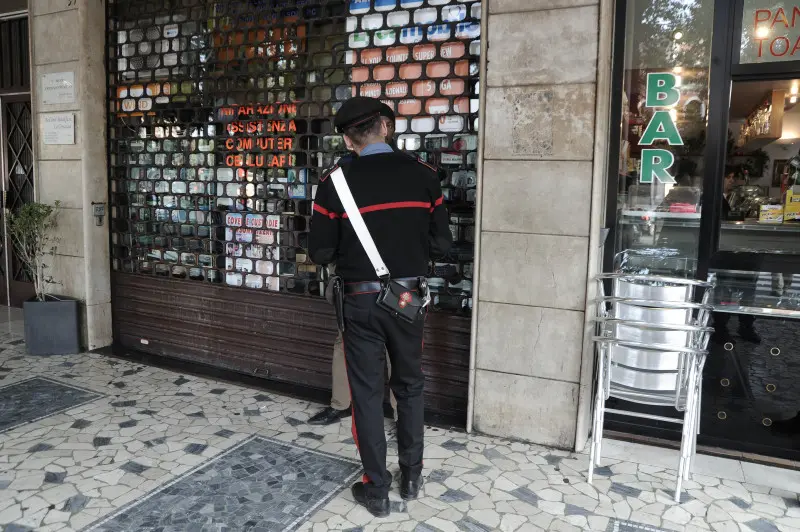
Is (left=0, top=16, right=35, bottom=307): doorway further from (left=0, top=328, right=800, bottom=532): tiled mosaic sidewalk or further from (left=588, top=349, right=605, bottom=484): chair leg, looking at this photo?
(left=588, top=349, right=605, bottom=484): chair leg

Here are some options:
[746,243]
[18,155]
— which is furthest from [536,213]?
[18,155]

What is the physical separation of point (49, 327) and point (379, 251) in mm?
4199

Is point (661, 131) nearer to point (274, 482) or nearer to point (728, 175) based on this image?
point (728, 175)

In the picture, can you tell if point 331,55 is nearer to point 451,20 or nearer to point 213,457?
point 451,20

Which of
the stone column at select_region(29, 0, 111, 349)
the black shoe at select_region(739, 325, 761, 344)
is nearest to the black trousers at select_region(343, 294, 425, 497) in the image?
the black shoe at select_region(739, 325, 761, 344)

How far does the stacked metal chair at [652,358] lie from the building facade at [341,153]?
298 mm

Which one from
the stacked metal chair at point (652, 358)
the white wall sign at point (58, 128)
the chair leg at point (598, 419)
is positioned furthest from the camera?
the white wall sign at point (58, 128)

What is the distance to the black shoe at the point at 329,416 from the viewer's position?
4.30 meters

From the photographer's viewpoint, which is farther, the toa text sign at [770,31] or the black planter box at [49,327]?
the black planter box at [49,327]

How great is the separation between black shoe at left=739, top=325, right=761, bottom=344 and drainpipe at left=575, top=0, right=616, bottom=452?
3.16ft

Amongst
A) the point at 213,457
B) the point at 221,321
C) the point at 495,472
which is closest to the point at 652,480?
the point at 495,472

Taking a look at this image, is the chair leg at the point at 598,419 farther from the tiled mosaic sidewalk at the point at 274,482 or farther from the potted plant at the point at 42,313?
the potted plant at the point at 42,313

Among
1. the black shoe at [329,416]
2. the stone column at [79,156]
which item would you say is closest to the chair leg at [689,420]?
the black shoe at [329,416]

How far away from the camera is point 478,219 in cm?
405
